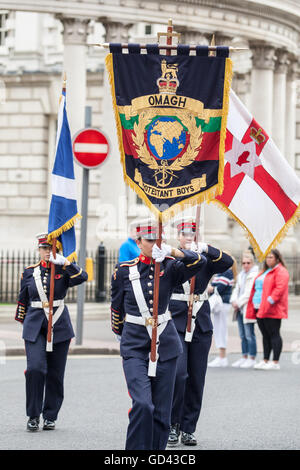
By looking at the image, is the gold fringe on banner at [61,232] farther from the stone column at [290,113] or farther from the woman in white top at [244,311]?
the stone column at [290,113]

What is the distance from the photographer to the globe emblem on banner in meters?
7.89

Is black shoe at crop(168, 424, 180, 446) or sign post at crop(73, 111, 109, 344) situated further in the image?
sign post at crop(73, 111, 109, 344)

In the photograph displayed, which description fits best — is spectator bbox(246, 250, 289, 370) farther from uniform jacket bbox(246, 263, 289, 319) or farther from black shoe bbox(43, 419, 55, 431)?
black shoe bbox(43, 419, 55, 431)

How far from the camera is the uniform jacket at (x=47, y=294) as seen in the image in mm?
9711

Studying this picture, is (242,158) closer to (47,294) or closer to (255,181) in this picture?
(255,181)

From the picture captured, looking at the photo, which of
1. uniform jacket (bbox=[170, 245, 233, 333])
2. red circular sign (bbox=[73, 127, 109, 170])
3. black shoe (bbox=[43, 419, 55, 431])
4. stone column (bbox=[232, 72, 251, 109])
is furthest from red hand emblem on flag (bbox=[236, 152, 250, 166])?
stone column (bbox=[232, 72, 251, 109])

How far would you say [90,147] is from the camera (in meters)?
16.0

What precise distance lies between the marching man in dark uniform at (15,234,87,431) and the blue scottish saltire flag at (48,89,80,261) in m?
0.33

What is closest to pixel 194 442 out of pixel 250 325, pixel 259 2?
pixel 250 325

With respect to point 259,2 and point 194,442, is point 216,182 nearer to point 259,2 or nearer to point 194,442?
point 194,442

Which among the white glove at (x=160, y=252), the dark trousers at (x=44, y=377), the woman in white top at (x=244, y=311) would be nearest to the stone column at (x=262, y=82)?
the woman in white top at (x=244, y=311)

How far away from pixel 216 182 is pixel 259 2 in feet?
62.3

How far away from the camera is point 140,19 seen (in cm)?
2381

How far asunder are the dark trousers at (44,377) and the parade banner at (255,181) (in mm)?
2030
